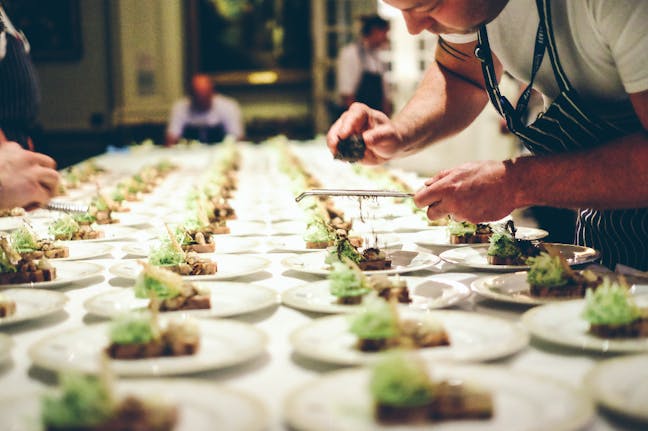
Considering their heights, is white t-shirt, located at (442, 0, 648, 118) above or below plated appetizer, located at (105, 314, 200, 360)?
above

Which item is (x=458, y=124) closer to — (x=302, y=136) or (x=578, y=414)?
(x=578, y=414)

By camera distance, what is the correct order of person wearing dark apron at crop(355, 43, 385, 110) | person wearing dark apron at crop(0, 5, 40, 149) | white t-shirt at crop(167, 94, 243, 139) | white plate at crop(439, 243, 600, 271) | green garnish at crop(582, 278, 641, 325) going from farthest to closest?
white t-shirt at crop(167, 94, 243, 139) < person wearing dark apron at crop(355, 43, 385, 110) < person wearing dark apron at crop(0, 5, 40, 149) < white plate at crop(439, 243, 600, 271) < green garnish at crop(582, 278, 641, 325)

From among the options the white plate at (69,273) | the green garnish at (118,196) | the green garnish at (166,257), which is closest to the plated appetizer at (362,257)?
the green garnish at (166,257)

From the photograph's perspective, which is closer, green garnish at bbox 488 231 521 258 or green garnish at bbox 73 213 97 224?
green garnish at bbox 488 231 521 258

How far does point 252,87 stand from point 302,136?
120cm

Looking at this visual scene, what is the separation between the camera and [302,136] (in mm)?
11766

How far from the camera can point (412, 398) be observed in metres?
1.08

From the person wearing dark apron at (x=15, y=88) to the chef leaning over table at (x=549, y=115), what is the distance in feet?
8.02

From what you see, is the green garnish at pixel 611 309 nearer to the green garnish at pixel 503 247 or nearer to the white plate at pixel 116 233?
the green garnish at pixel 503 247

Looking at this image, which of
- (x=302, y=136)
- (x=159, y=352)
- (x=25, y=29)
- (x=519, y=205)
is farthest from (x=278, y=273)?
(x=25, y=29)

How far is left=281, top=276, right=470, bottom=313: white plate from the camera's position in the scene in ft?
5.56

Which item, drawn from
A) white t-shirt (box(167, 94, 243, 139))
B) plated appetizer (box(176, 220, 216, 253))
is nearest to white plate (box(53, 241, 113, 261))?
plated appetizer (box(176, 220, 216, 253))

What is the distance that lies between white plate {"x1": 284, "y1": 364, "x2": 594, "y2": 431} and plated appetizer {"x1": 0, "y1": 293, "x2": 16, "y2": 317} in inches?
31.6

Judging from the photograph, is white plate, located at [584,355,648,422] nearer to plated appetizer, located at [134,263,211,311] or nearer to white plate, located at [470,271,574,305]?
white plate, located at [470,271,574,305]
